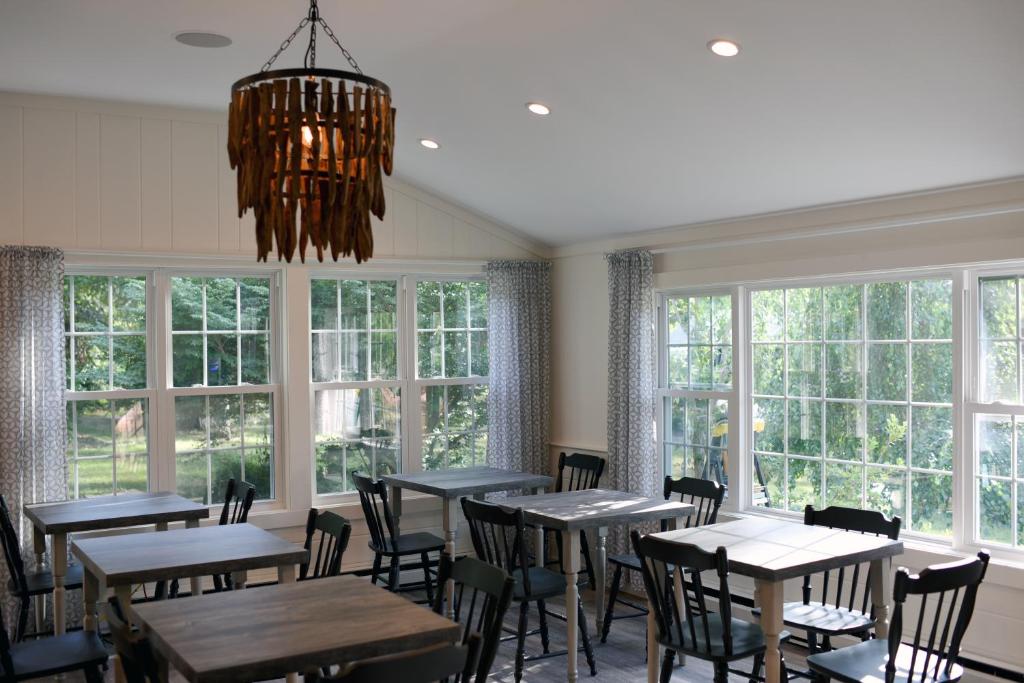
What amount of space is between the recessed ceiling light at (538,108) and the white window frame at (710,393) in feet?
5.79

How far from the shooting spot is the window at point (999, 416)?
4.60 m

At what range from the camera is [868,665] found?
3578 mm

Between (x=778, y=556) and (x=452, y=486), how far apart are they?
7.95 ft

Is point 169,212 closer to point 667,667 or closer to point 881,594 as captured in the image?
point 667,667

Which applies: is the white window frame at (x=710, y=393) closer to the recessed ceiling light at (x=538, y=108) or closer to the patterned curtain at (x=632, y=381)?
the patterned curtain at (x=632, y=381)

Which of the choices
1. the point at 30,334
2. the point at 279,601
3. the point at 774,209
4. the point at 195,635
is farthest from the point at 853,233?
the point at 30,334

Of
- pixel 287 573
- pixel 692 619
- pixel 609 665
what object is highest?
pixel 287 573

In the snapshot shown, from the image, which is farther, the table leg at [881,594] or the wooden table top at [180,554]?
the table leg at [881,594]

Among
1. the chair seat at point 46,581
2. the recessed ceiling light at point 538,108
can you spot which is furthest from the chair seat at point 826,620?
the chair seat at point 46,581

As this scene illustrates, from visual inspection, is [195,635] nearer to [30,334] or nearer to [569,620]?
[569,620]

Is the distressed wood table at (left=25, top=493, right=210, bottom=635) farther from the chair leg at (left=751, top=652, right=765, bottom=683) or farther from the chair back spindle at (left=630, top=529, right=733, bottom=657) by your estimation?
the chair leg at (left=751, top=652, right=765, bottom=683)

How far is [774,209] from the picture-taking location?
545 centimetres

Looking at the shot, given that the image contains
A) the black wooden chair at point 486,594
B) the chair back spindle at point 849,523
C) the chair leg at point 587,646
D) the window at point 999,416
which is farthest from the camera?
the chair leg at point 587,646

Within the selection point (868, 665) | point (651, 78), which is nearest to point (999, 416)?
point (868, 665)
